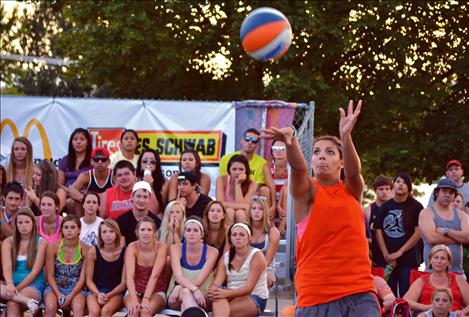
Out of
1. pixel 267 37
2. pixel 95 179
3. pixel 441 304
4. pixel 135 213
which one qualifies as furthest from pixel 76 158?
pixel 267 37

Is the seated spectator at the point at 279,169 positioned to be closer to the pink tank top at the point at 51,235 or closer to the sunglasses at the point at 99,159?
the sunglasses at the point at 99,159

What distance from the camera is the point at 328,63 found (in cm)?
2352

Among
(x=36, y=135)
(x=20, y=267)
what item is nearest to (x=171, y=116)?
(x=36, y=135)

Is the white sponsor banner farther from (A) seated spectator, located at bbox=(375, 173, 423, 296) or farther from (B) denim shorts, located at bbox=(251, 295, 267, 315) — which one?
(B) denim shorts, located at bbox=(251, 295, 267, 315)

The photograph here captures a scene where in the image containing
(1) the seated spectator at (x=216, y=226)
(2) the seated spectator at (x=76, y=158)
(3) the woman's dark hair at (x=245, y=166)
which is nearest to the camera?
(1) the seated spectator at (x=216, y=226)

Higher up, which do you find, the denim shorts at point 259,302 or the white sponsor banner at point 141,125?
the white sponsor banner at point 141,125

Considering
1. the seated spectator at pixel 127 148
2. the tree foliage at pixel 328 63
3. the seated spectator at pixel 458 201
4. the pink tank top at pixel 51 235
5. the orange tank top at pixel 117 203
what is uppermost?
the tree foliage at pixel 328 63

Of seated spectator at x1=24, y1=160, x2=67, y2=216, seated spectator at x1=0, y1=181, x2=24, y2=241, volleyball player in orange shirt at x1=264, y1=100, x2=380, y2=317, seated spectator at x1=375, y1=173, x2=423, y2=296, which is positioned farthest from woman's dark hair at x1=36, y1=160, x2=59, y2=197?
volleyball player in orange shirt at x1=264, y1=100, x2=380, y2=317

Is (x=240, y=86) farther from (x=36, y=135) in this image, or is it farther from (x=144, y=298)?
(x=144, y=298)

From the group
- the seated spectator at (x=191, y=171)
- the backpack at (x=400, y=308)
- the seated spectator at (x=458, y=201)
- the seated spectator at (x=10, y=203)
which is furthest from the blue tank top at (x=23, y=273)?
the seated spectator at (x=458, y=201)

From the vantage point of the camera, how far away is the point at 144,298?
1105cm

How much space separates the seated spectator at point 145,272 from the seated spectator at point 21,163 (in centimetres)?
200

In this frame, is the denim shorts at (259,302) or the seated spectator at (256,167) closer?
the denim shorts at (259,302)

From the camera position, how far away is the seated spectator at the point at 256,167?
12.7 metres
